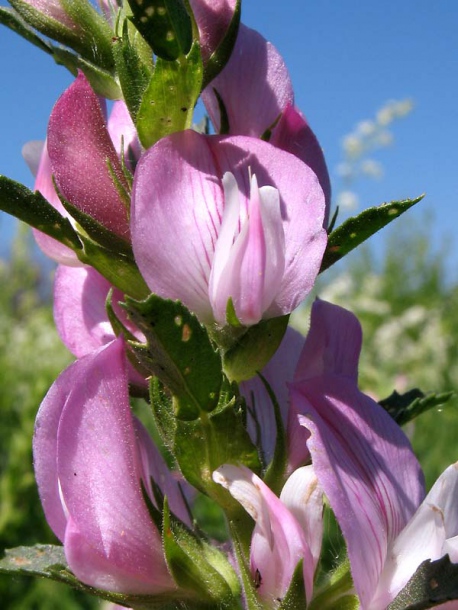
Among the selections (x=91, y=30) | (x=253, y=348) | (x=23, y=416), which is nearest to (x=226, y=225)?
(x=253, y=348)

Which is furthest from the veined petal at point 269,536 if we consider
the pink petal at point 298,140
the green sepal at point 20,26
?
the green sepal at point 20,26

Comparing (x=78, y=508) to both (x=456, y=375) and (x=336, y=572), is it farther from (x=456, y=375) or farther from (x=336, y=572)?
(x=456, y=375)

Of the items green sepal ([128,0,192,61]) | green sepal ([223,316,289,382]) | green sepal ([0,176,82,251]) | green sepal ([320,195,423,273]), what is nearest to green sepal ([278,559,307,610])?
green sepal ([223,316,289,382])

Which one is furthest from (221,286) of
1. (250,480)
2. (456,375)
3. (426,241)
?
(426,241)

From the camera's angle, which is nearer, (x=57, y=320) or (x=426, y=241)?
(x=57, y=320)

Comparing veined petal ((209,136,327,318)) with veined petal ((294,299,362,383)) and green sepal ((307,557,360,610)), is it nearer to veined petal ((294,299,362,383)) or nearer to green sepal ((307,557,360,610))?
veined petal ((294,299,362,383))

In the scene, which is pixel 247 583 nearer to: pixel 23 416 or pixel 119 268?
pixel 119 268
